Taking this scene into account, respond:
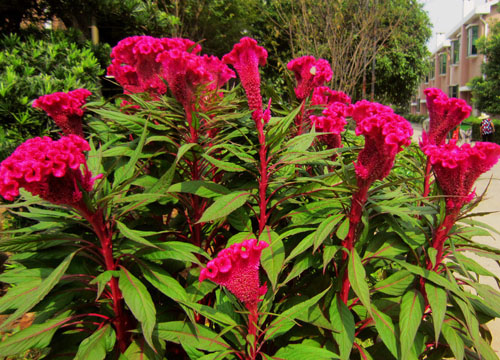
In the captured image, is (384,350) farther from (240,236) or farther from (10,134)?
(10,134)

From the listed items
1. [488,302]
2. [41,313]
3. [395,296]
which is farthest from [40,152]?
[488,302]

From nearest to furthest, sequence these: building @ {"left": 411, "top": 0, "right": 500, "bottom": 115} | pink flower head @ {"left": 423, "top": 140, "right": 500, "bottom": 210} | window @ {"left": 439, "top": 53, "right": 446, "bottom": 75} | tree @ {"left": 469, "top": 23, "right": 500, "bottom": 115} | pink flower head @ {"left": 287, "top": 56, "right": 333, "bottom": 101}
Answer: pink flower head @ {"left": 423, "top": 140, "right": 500, "bottom": 210} < pink flower head @ {"left": 287, "top": 56, "right": 333, "bottom": 101} < tree @ {"left": 469, "top": 23, "right": 500, "bottom": 115} < building @ {"left": 411, "top": 0, "right": 500, "bottom": 115} < window @ {"left": 439, "top": 53, "right": 446, "bottom": 75}

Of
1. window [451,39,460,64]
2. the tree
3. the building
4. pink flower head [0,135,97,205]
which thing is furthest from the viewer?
window [451,39,460,64]

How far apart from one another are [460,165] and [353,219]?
413mm

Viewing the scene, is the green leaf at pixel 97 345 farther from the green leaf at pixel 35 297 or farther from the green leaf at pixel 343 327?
the green leaf at pixel 343 327

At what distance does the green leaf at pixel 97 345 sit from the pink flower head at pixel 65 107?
0.95m

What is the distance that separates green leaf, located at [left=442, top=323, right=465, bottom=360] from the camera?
4.20 ft

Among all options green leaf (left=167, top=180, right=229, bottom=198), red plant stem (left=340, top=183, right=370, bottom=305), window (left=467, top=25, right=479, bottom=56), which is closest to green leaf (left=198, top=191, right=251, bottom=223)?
green leaf (left=167, top=180, right=229, bottom=198)

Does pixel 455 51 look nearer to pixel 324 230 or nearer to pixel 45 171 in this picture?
pixel 324 230

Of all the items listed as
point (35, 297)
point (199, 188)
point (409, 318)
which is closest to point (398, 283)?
point (409, 318)

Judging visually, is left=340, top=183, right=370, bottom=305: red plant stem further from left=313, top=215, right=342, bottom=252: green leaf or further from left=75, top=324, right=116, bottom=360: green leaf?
left=75, top=324, right=116, bottom=360: green leaf

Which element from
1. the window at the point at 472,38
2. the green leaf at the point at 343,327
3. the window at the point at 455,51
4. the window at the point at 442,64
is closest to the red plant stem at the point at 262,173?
the green leaf at the point at 343,327

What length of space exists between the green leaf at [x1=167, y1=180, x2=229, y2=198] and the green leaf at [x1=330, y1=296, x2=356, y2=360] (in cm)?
61

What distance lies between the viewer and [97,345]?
3.98 ft
